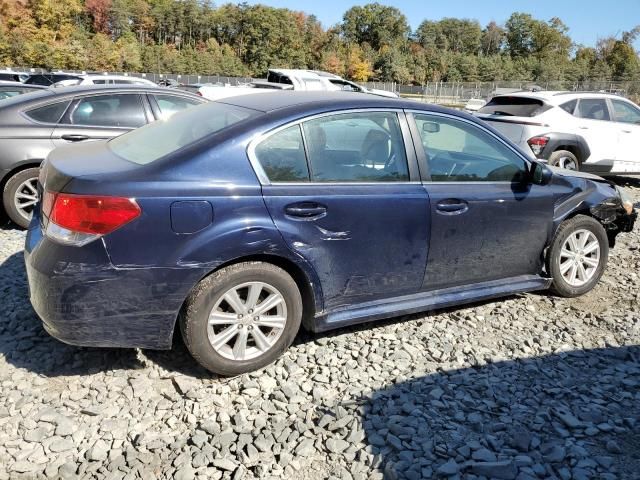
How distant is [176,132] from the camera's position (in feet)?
11.8

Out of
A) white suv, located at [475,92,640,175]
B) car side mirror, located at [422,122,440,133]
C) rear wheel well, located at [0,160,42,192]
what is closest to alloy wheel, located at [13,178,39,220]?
rear wheel well, located at [0,160,42,192]

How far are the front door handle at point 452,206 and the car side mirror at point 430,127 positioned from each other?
0.51 meters

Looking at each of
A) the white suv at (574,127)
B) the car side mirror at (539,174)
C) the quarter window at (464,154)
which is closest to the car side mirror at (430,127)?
the quarter window at (464,154)

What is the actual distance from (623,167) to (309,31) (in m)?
115

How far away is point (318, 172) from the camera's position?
3.44 metres

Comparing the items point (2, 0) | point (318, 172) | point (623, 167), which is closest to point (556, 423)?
point (318, 172)

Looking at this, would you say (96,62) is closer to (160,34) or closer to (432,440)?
(160,34)

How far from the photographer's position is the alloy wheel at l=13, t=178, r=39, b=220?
587cm

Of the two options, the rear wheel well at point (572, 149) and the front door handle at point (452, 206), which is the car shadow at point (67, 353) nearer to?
the front door handle at point (452, 206)

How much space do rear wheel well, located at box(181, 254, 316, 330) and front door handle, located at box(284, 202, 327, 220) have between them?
0.89 feet

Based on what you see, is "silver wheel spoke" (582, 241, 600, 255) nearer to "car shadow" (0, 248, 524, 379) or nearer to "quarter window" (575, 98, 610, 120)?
"car shadow" (0, 248, 524, 379)

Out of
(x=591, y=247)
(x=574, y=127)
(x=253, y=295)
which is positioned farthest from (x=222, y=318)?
(x=574, y=127)

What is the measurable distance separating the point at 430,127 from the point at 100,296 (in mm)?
2404

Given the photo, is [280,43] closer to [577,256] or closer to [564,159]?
[564,159]
